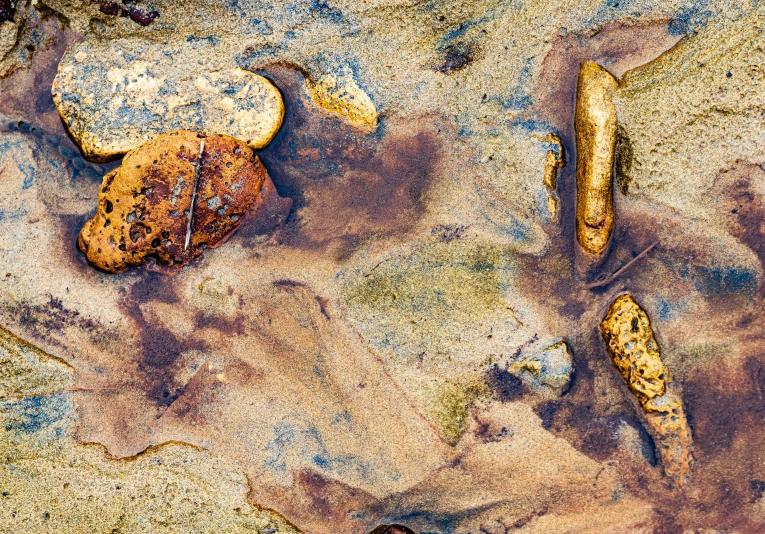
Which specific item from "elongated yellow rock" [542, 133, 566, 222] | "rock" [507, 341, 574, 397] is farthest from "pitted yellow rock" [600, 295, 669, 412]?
"elongated yellow rock" [542, 133, 566, 222]

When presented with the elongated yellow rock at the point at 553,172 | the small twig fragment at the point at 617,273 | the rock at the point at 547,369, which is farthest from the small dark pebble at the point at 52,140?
the small twig fragment at the point at 617,273

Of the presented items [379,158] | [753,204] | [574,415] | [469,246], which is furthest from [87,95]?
[753,204]

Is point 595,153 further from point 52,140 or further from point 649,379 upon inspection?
point 52,140

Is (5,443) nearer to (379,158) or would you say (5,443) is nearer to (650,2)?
(379,158)

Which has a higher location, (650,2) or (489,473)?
(650,2)

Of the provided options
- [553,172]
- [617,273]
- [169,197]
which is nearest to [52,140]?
[169,197]

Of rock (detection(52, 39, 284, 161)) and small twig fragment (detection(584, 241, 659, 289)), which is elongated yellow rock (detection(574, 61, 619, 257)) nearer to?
small twig fragment (detection(584, 241, 659, 289))
